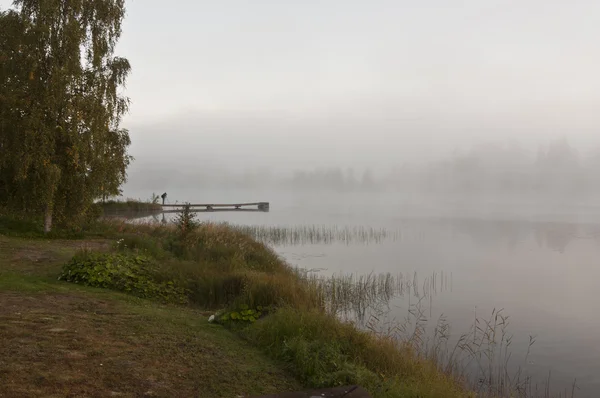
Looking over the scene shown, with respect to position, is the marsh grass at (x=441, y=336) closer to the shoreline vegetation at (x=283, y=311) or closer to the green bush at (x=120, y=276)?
the shoreline vegetation at (x=283, y=311)

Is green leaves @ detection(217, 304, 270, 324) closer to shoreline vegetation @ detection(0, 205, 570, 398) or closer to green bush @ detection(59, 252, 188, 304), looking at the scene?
shoreline vegetation @ detection(0, 205, 570, 398)

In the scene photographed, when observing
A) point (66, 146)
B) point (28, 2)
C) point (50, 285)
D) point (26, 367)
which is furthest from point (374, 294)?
point (28, 2)

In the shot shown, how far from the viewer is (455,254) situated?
26.9 meters

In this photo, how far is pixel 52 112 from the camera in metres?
17.1

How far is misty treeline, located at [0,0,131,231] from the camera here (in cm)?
1661

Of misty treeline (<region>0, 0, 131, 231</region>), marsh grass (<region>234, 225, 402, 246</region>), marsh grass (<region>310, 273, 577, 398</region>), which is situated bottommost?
marsh grass (<region>310, 273, 577, 398</region>)

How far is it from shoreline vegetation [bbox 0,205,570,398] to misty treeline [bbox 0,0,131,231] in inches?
74.8

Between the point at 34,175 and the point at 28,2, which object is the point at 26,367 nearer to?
the point at 34,175

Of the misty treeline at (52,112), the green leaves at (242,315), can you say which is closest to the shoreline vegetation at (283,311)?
the green leaves at (242,315)

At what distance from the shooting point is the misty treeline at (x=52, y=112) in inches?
654

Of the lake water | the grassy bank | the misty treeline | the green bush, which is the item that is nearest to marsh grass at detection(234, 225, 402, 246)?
the lake water

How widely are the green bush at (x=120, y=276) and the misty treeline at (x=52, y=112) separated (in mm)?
8327

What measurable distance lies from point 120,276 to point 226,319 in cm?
369

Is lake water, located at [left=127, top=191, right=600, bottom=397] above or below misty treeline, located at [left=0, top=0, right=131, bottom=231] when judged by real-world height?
below
